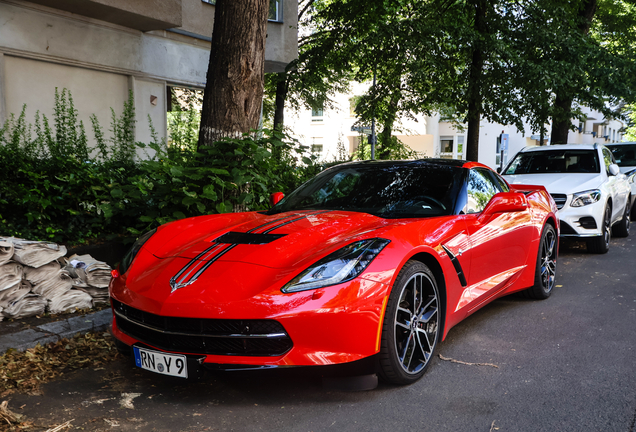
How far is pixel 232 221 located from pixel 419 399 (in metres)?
1.89

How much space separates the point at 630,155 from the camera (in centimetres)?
1393

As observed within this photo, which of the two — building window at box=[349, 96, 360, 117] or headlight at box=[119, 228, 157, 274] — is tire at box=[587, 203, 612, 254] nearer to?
headlight at box=[119, 228, 157, 274]

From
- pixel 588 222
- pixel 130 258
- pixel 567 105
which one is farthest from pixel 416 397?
pixel 567 105

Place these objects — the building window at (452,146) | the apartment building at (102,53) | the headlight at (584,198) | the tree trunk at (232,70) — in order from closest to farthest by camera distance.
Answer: the tree trunk at (232,70), the headlight at (584,198), the apartment building at (102,53), the building window at (452,146)

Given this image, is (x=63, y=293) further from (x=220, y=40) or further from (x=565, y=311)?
(x=565, y=311)

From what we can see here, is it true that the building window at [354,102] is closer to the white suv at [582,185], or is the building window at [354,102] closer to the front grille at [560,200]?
the white suv at [582,185]

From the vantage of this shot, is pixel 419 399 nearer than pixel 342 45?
Yes

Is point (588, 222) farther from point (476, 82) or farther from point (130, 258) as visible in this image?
point (476, 82)

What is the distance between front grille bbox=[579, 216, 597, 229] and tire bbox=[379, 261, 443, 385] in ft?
16.5

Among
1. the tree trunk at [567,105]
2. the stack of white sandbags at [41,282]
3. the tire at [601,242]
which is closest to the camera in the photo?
the stack of white sandbags at [41,282]

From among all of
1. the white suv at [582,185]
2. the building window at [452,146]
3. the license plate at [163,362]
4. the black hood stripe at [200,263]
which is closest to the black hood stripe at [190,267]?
the black hood stripe at [200,263]

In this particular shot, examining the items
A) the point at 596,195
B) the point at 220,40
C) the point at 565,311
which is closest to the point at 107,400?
the point at 565,311

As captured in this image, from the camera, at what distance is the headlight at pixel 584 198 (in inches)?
311

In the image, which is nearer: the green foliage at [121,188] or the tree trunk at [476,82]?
the green foliage at [121,188]
